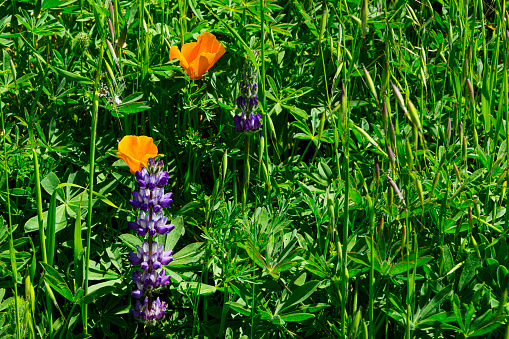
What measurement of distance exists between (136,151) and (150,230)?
0.31 metres

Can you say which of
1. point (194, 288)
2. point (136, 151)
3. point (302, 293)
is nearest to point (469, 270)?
point (302, 293)

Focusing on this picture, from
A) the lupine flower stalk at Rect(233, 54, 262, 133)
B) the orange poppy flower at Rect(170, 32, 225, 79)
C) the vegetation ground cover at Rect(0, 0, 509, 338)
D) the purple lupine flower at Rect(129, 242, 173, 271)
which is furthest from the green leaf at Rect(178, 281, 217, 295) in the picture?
the orange poppy flower at Rect(170, 32, 225, 79)

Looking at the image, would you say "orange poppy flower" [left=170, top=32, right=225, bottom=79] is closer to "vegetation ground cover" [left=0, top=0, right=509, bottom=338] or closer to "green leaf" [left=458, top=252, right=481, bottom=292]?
"vegetation ground cover" [left=0, top=0, right=509, bottom=338]

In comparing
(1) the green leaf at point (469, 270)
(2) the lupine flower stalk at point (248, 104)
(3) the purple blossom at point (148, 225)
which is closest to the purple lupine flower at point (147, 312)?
(3) the purple blossom at point (148, 225)

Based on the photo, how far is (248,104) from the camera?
1768mm

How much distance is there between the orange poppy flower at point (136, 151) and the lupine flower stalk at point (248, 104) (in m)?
0.31

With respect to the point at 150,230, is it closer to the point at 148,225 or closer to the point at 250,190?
the point at 148,225

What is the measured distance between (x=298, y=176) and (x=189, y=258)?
0.64 meters

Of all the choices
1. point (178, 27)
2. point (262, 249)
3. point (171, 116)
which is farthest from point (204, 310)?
point (178, 27)

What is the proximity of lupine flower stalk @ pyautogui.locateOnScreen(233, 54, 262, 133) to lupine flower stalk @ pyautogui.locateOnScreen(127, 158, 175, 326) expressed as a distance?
0.38 metres

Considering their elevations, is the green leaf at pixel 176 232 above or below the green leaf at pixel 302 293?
above

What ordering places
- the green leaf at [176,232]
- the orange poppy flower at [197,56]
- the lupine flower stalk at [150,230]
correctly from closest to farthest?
the lupine flower stalk at [150,230] → the green leaf at [176,232] → the orange poppy flower at [197,56]

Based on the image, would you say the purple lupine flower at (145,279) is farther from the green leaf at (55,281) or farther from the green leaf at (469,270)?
the green leaf at (469,270)

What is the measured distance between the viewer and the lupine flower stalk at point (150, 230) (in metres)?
1.50
